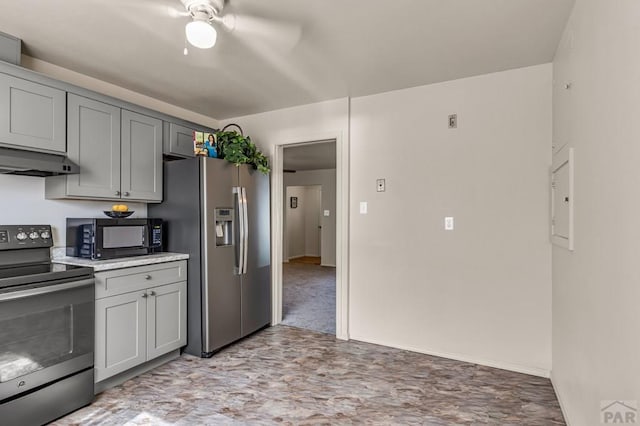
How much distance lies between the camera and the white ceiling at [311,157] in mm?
5746

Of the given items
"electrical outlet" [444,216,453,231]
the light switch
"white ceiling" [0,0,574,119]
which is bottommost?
"electrical outlet" [444,216,453,231]

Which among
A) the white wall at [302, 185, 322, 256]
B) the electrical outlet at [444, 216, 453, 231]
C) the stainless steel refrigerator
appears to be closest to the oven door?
the stainless steel refrigerator

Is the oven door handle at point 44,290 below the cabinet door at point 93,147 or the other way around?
below

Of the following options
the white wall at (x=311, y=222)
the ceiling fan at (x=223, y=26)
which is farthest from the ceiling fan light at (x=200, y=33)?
the white wall at (x=311, y=222)

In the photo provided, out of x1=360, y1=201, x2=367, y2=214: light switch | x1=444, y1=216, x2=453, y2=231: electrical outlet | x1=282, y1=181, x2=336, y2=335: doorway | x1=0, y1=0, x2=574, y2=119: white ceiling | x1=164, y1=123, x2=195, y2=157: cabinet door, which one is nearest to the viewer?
x1=0, y1=0, x2=574, y2=119: white ceiling

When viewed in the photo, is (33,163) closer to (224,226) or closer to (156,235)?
(156,235)

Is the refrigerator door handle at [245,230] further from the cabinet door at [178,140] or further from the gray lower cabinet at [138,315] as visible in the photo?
the cabinet door at [178,140]

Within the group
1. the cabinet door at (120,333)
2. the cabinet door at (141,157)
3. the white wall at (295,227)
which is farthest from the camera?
the white wall at (295,227)

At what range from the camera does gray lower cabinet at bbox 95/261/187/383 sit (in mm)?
2377

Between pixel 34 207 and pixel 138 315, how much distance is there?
1.12 m

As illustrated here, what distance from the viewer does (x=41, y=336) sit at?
202 cm

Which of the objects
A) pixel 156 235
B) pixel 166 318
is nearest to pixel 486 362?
pixel 166 318

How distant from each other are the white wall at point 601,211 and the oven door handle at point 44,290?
279 centimetres

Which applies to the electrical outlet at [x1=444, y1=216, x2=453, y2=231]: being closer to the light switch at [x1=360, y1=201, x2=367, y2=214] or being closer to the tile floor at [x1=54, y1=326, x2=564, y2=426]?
the light switch at [x1=360, y1=201, x2=367, y2=214]
